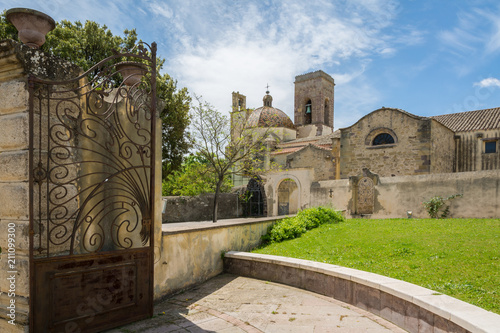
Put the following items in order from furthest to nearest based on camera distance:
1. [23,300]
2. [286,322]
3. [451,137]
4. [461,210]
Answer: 1. [451,137]
2. [461,210]
3. [286,322]
4. [23,300]

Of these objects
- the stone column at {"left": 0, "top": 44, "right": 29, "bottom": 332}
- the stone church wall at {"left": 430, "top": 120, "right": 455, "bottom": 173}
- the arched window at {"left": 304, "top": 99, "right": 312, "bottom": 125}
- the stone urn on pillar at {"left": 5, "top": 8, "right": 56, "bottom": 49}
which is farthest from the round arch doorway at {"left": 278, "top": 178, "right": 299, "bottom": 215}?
the arched window at {"left": 304, "top": 99, "right": 312, "bottom": 125}

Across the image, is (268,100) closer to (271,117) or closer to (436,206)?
(271,117)

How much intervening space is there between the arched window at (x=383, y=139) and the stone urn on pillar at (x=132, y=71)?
18.3 metres

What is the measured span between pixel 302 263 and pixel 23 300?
156 inches

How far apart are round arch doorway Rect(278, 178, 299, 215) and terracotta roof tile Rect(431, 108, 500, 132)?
11561 mm

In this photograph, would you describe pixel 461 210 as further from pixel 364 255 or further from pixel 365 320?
pixel 365 320

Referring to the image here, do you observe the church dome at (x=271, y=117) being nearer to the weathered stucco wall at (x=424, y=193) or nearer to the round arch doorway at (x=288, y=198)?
the round arch doorway at (x=288, y=198)

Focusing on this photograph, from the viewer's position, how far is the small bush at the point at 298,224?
8820 mm

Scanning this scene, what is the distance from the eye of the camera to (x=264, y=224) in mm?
8906

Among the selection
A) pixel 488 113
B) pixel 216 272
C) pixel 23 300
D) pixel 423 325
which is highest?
pixel 488 113

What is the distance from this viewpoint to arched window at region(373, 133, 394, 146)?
20.1 meters

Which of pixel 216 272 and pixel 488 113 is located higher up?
pixel 488 113

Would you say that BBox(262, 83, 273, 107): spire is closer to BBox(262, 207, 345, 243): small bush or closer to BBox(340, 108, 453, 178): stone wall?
BBox(340, 108, 453, 178): stone wall

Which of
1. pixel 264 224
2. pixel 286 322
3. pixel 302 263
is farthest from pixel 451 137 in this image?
pixel 286 322
